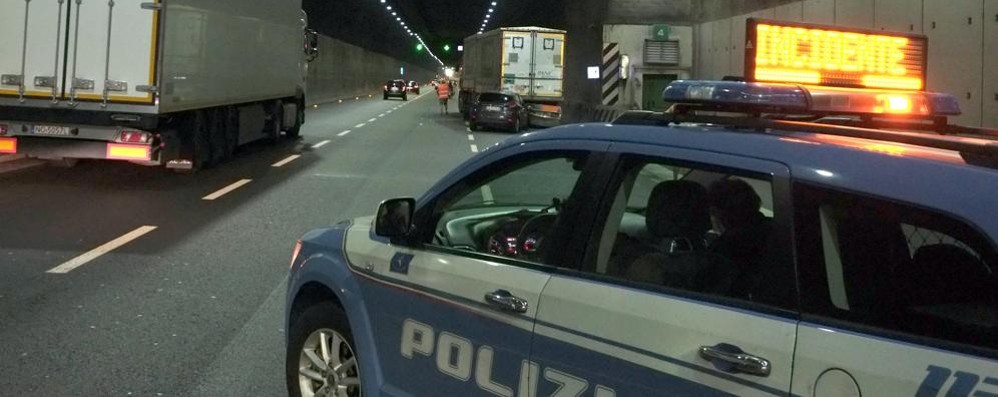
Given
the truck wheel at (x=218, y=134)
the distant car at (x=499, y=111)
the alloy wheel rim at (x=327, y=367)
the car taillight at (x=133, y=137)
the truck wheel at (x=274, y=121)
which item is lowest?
the alloy wheel rim at (x=327, y=367)

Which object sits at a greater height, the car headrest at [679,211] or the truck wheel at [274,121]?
the truck wheel at [274,121]

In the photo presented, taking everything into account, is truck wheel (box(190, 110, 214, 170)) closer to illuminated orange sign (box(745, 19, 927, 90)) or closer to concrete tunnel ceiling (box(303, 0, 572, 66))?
illuminated orange sign (box(745, 19, 927, 90))

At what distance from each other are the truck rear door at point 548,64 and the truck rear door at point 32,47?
70.6 ft

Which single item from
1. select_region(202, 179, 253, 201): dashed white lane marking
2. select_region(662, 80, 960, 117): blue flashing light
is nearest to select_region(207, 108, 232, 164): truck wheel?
select_region(202, 179, 253, 201): dashed white lane marking

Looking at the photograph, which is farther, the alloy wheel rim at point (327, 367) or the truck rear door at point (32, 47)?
the truck rear door at point (32, 47)

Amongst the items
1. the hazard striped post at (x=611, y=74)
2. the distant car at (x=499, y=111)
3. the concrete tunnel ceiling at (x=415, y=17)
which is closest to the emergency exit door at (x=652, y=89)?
the hazard striped post at (x=611, y=74)

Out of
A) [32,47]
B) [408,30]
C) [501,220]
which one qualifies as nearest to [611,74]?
[32,47]

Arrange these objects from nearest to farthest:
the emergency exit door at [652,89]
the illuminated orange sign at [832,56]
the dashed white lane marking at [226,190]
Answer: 1. the illuminated orange sign at [832,56]
2. the dashed white lane marking at [226,190]
3. the emergency exit door at [652,89]

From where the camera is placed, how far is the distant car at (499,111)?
29766 millimetres

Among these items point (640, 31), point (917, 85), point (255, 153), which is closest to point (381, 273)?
point (917, 85)

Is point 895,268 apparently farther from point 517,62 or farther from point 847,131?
point 517,62

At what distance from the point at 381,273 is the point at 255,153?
17159 mm

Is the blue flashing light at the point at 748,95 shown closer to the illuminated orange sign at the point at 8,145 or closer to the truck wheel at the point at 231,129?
the illuminated orange sign at the point at 8,145

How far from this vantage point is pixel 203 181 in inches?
578
